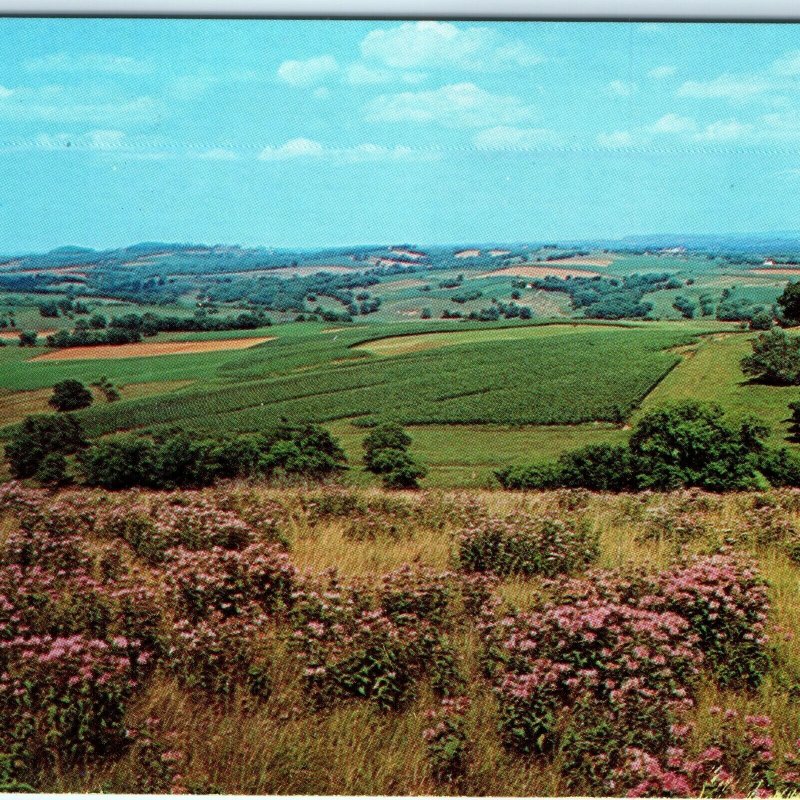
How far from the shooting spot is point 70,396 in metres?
5.14

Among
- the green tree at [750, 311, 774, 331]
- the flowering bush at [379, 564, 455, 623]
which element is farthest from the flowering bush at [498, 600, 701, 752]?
the green tree at [750, 311, 774, 331]

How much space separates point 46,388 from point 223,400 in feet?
2.60

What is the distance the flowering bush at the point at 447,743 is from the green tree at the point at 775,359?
204 centimetres

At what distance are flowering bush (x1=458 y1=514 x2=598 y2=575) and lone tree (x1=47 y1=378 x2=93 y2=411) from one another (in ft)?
6.01

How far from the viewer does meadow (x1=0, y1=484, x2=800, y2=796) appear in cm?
492

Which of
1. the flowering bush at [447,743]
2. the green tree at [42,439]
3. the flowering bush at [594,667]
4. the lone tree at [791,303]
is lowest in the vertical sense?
the flowering bush at [447,743]

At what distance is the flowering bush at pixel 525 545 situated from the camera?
534cm

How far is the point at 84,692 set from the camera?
4918mm

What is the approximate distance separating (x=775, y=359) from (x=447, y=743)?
226 centimetres

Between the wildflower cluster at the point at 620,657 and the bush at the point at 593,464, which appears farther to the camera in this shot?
the bush at the point at 593,464

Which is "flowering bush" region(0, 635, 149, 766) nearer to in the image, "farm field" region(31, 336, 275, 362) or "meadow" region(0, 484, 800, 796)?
"meadow" region(0, 484, 800, 796)

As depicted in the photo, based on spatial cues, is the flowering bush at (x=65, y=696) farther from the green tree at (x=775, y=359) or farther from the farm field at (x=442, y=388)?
the green tree at (x=775, y=359)

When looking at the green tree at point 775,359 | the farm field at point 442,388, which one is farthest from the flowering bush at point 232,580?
the green tree at point 775,359

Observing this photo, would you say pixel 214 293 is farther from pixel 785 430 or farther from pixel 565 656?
pixel 785 430
